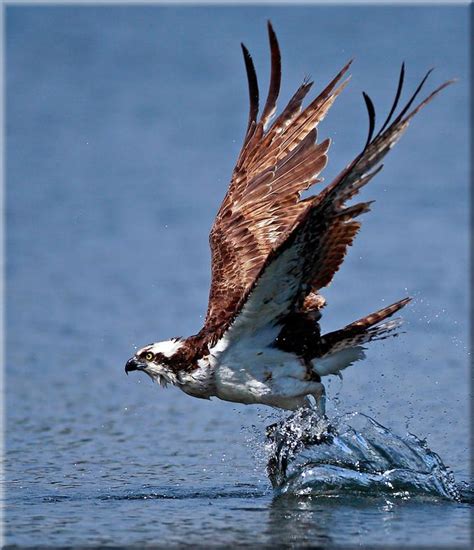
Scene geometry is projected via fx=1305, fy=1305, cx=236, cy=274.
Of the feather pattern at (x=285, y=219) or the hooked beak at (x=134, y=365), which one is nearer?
the feather pattern at (x=285, y=219)

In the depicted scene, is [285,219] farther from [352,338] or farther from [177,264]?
[177,264]

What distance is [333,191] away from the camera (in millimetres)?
6652

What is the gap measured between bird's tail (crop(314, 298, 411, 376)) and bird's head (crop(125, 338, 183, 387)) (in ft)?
2.76

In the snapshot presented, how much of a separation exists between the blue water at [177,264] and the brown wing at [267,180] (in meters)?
1.08

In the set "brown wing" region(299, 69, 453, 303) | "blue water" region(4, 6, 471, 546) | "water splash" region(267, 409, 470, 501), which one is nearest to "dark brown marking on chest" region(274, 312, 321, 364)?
"brown wing" region(299, 69, 453, 303)

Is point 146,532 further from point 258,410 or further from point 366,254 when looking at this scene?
point 366,254

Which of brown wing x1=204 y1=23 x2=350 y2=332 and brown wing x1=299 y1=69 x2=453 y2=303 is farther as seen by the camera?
brown wing x1=204 y1=23 x2=350 y2=332

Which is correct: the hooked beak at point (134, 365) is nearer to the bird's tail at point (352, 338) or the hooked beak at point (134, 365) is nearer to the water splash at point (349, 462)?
the water splash at point (349, 462)

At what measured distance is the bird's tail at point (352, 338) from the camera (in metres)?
7.62

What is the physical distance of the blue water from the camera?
7.27 metres

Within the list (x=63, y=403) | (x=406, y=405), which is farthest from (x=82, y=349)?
(x=406, y=405)

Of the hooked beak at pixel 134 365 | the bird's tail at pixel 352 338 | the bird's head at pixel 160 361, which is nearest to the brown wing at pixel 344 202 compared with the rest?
the bird's tail at pixel 352 338

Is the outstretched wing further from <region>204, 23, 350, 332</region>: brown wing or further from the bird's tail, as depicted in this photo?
<region>204, 23, 350, 332</region>: brown wing

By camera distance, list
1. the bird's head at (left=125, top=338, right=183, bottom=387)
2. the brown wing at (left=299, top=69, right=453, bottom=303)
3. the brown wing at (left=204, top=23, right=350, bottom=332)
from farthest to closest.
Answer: the brown wing at (left=204, top=23, right=350, bottom=332), the bird's head at (left=125, top=338, right=183, bottom=387), the brown wing at (left=299, top=69, right=453, bottom=303)
